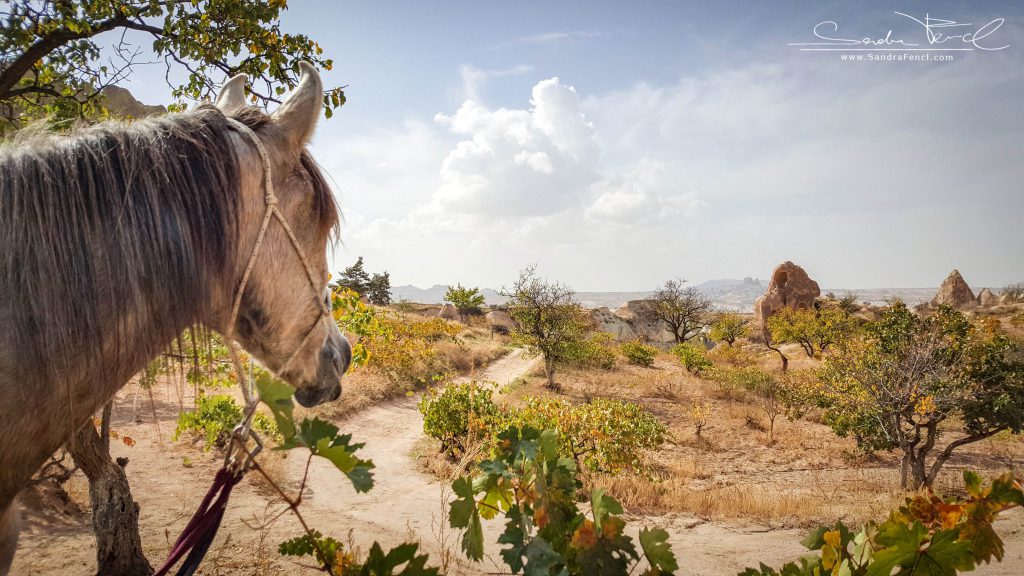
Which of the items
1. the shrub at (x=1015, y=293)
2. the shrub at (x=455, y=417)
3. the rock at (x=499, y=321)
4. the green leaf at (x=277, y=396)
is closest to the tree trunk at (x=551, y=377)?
the shrub at (x=455, y=417)

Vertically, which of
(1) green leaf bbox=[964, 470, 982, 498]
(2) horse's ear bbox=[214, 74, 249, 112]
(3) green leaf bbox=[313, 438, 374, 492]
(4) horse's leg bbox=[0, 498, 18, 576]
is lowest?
(4) horse's leg bbox=[0, 498, 18, 576]

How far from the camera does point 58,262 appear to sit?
2.95ft

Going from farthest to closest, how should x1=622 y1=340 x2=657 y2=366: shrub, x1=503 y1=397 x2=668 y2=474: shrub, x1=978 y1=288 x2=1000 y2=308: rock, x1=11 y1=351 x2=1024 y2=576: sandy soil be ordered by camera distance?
x1=978 y1=288 x2=1000 y2=308: rock → x1=622 y1=340 x2=657 y2=366: shrub → x1=503 y1=397 x2=668 y2=474: shrub → x1=11 y1=351 x2=1024 y2=576: sandy soil

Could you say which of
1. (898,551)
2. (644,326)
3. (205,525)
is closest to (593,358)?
(898,551)

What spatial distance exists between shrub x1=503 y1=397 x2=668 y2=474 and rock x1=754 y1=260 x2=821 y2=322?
141 ft

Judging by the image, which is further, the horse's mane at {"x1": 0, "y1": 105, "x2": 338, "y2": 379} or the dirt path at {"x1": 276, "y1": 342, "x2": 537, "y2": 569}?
the dirt path at {"x1": 276, "y1": 342, "x2": 537, "y2": 569}

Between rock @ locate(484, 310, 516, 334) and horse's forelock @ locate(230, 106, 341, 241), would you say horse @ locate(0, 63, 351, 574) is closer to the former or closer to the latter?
horse's forelock @ locate(230, 106, 341, 241)

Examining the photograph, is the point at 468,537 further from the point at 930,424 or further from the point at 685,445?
the point at 685,445

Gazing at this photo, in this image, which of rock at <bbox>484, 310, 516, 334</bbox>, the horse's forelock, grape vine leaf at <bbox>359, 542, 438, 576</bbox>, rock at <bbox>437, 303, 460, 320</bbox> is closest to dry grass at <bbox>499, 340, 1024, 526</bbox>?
grape vine leaf at <bbox>359, 542, 438, 576</bbox>

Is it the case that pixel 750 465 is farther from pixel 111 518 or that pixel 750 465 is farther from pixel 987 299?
pixel 987 299

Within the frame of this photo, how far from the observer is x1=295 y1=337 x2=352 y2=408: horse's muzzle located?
149cm

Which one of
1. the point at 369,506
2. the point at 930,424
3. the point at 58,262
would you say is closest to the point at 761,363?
the point at 930,424

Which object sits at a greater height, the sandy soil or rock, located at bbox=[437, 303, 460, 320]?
rock, located at bbox=[437, 303, 460, 320]

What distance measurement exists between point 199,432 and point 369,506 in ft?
13.2
